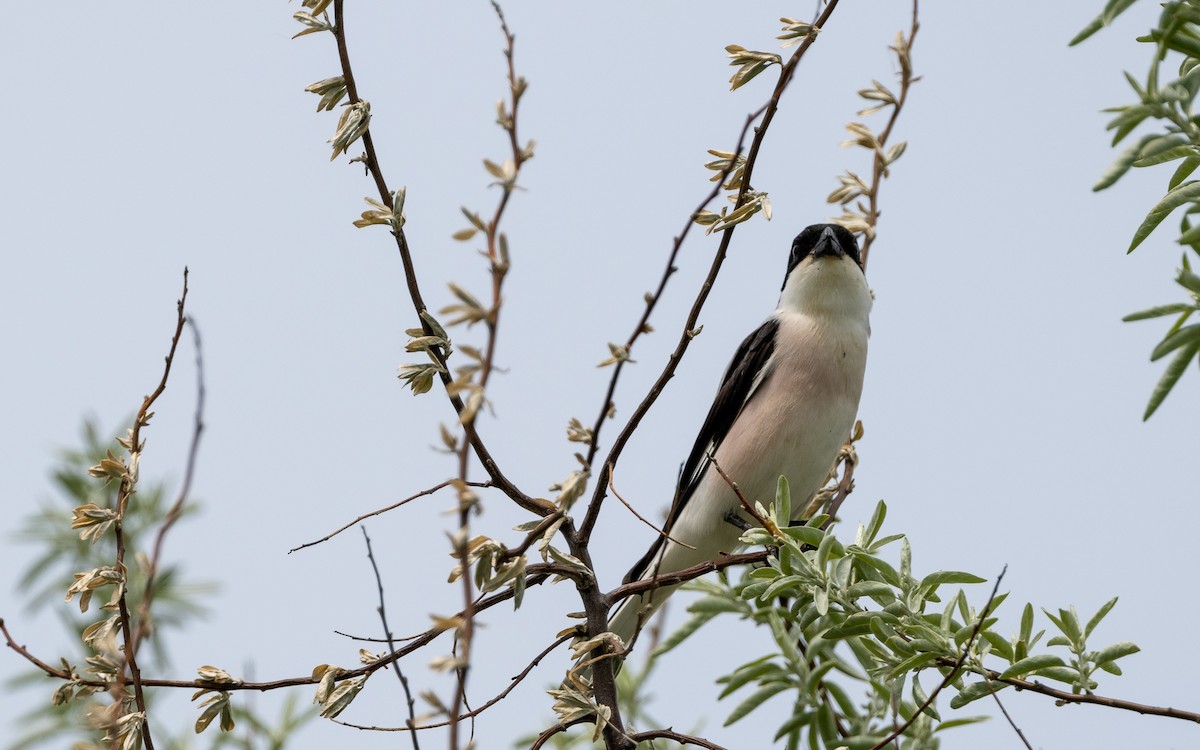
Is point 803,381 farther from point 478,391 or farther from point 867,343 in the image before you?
point 478,391

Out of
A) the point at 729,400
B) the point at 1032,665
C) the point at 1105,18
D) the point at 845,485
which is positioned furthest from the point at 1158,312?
the point at 729,400

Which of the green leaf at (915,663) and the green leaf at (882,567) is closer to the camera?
the green leaf at (915,663)

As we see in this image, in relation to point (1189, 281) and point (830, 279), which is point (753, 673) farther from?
point (830, 279)

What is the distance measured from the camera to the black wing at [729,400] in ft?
17.0

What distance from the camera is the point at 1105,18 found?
1923mm

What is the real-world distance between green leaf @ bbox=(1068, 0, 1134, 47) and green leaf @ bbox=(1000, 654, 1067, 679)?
1377 mm

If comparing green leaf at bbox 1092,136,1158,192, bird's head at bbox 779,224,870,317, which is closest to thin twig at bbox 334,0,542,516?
green leaf at bbox 1092,136,1158,192

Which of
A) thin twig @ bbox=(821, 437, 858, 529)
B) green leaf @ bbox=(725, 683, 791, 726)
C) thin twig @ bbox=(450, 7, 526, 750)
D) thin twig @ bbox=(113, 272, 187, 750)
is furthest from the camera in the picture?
thin twig @ bbox=(821, 437, 858, 529)

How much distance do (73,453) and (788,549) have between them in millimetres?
3044

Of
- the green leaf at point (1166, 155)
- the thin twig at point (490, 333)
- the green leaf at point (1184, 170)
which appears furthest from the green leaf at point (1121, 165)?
the thin twig at point (490, 333)

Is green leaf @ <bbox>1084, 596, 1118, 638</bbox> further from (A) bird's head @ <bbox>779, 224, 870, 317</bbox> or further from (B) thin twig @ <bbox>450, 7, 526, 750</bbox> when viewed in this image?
(A) bird's head @ <bbox>779, 224, 870, 317</bbox>

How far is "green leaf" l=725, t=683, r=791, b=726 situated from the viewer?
3182mm

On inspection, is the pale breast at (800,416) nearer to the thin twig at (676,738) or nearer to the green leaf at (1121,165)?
the thin twig at (676,738)

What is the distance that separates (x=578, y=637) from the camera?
118 inches
